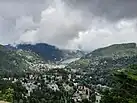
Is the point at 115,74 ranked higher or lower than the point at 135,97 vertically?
higher

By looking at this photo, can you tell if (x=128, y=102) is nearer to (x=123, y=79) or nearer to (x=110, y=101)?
(x=123, y=79)

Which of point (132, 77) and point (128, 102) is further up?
point (132, 77)

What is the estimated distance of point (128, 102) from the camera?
63469 mm

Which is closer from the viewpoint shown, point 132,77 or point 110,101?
point 132,77

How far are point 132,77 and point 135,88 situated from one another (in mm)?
2947

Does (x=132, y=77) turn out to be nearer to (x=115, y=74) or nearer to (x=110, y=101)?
(x=115, y=74)

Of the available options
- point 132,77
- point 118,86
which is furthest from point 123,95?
point 132,77

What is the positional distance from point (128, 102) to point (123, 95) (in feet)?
14.4

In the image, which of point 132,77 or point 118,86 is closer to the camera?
point 132,77

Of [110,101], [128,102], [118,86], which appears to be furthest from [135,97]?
[110,101]

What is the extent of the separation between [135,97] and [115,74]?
4.95 meters

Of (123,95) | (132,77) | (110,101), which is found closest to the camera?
(132,77)

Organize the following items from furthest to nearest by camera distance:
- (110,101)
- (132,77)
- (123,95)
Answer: (110,101), (123,95), (132,77)

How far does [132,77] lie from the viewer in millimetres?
61219
